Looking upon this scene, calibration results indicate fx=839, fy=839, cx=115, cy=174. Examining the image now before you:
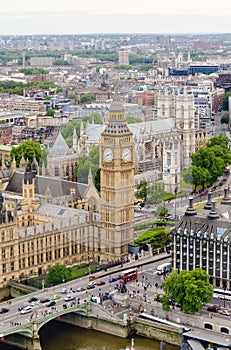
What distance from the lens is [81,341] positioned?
156 ft

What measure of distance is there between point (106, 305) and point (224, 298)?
277 inches

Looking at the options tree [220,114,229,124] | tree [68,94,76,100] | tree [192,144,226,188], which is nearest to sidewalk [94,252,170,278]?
tree [192,144,226,188]

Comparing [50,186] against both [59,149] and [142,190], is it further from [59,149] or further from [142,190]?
[59,149]

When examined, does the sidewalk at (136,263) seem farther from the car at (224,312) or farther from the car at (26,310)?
the car at (224,312)

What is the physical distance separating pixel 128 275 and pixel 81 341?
291 inches

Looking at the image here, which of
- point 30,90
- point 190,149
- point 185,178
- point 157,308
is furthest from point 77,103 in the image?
point 157,308

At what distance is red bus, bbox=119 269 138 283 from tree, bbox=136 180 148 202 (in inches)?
800

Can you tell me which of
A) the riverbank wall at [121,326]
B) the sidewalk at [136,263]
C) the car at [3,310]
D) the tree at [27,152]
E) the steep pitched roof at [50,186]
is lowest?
the riverbank wall at [121,326]

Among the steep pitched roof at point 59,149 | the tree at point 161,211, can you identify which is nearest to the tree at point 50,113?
the steep pitched roof at point 59,149

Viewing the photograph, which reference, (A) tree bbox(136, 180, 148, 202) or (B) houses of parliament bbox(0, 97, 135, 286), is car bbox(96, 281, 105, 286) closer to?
(B) houses of parliament bbox(0, 97, 135, 286)

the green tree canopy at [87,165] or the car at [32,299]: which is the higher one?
the green tree canopy at [87,165]

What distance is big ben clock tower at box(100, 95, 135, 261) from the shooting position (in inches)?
2266

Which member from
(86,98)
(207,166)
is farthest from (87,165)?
(86,98)

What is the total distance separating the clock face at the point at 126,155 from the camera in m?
57.8
